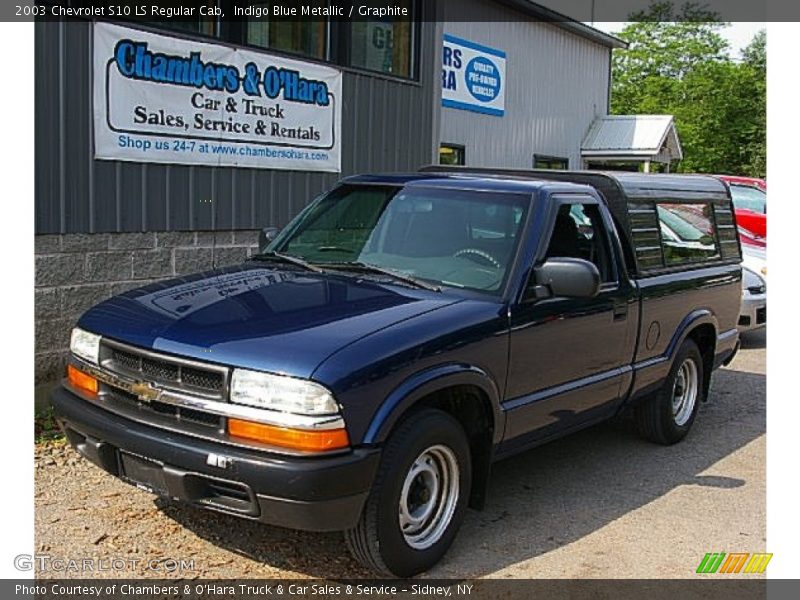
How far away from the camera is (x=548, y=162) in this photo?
1891cm

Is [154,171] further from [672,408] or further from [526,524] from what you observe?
[672,408]

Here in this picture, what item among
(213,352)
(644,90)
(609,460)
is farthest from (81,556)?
(644,90)

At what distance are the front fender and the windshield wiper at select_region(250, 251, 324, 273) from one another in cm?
116

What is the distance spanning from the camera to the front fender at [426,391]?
400cm

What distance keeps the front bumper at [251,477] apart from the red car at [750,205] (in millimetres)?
10093

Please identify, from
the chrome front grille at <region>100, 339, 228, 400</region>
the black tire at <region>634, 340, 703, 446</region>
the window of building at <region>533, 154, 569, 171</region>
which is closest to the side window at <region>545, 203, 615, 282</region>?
the black tire at <region>634, 340, 703, 446</region>

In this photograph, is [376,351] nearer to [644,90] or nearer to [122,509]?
[122,509]

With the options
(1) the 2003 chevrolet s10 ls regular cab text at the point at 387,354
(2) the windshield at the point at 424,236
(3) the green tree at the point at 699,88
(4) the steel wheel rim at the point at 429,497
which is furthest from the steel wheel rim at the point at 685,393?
(3) the green tree at the point at 699,88

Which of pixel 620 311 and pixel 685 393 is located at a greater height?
pixel 620 311

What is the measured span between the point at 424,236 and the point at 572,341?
1.06 metres

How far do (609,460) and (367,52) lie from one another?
5.77m

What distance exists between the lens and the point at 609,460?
6543 mm

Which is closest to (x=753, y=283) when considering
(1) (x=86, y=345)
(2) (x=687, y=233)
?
(2) (x=687, y=233)

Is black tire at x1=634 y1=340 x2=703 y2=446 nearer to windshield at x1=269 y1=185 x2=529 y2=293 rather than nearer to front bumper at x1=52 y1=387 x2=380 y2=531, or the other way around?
windshield at x1=269 y1=185 x2=529 y2=293
